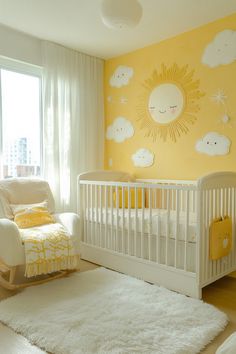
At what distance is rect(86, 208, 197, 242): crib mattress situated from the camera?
7.78 ft

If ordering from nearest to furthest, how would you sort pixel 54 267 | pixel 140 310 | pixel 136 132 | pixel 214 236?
pixel 140 310 → pixel 214 236 → pixel 54 267 → pixel 136 132

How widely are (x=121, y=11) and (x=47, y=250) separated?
177 cm

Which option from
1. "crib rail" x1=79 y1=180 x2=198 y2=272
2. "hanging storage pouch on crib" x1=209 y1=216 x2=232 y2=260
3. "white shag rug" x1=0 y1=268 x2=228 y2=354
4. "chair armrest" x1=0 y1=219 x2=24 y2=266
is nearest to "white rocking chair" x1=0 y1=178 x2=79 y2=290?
"chair armrest" x1=0 y1=219 x2=24 y2=266

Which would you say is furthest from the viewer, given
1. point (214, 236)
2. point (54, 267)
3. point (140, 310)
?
point (54, 267)

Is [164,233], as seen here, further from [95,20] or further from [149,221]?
[95,20]

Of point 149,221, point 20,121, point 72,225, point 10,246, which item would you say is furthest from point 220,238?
point 20,121

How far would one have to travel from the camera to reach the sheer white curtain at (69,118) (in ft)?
11.3

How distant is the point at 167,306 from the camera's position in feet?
6.89

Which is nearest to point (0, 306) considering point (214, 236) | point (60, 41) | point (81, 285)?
point (81, 285)

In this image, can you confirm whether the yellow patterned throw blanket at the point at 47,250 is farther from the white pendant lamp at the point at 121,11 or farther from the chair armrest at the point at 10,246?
the white pendant lamp at the point at 121,11

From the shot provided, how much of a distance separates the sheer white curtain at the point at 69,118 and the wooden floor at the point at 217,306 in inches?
42.0

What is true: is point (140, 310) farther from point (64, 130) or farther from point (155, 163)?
point (64, 130)

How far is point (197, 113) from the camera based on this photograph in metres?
3.10

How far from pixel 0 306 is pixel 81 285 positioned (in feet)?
2.09
